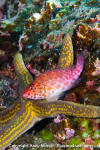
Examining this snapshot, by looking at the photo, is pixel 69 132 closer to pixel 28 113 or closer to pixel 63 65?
pixel 28 113

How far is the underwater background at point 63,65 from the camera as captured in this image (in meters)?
2.98

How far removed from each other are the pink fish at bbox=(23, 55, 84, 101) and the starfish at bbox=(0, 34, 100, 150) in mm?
182

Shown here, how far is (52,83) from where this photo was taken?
289cm

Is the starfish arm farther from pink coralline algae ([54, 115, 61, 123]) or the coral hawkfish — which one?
pink coralline algae ([54, 115, 61, 123])

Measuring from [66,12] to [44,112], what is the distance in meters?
3.21

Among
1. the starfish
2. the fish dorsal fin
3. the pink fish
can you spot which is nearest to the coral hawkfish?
the starfish

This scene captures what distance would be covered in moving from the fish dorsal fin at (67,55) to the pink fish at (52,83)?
13 cm

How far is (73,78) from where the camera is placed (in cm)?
299

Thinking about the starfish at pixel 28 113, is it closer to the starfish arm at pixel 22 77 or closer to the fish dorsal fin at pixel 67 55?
the starfish arm at pixel 22 77

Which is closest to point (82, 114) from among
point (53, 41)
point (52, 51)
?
point (52, 51)

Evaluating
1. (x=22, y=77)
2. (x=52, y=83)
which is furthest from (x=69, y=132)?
(x=22, y=77)

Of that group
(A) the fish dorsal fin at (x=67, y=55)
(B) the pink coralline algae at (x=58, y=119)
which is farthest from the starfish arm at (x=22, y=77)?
(B) the pink coralline algae at (x=58, y=119)

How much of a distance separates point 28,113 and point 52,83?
2.59ft

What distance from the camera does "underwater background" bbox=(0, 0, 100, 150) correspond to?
2.98m
